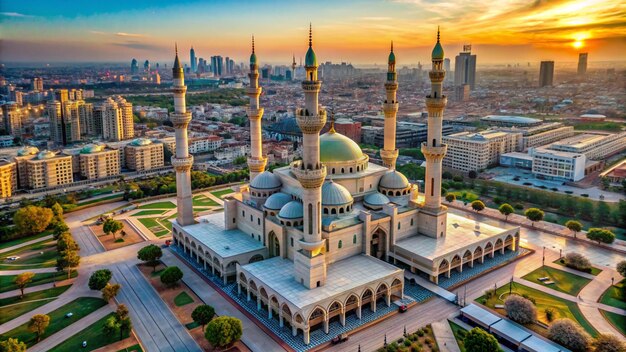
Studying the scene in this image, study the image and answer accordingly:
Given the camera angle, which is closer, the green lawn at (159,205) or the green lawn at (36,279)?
the green lawn at (36,279)

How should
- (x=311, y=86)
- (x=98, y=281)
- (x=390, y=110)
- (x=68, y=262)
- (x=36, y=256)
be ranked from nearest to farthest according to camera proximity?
(x=311, y=86) < (x=98, y=281) < (x=68, y=262) < (x=36, y=256) < (x=390, y=110)

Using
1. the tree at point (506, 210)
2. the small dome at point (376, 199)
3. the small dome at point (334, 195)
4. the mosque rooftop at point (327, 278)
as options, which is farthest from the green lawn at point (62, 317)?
the tree at point (506, 210)

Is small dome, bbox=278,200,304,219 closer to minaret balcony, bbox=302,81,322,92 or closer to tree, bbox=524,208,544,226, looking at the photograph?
minaret balcony, bbox=302,81,322,92

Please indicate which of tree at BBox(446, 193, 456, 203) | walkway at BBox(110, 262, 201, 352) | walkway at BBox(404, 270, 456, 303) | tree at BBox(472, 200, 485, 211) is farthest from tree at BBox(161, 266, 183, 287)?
tree at BBox(446, 193, 456, 203)

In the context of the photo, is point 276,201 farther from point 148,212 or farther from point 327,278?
point 148,212

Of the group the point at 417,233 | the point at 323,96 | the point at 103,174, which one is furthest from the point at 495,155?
the point at 323,96

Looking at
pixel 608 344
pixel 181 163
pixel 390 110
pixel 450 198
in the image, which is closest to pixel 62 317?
pixel 181 163

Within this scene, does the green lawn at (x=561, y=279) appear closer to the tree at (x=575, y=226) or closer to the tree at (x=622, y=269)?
the tree at (x=622, y=269)
